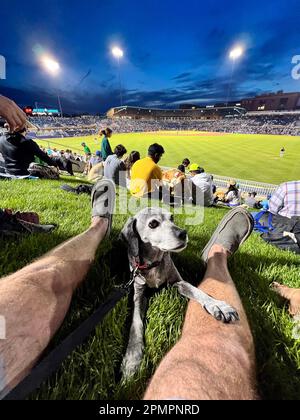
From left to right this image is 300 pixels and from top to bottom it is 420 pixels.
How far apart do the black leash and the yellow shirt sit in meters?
4.73

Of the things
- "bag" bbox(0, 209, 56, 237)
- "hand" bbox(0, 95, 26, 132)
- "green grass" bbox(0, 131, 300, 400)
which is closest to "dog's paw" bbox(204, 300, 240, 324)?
"green grass" bbox(0, 131, 300, 400)

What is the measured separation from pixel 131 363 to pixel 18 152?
6.34 m

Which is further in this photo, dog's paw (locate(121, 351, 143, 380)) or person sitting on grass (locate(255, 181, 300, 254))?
person sitting on grass (locate(255, 181, 300, 254))

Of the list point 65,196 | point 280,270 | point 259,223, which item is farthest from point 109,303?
point 259,223

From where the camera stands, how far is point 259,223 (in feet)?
17.8

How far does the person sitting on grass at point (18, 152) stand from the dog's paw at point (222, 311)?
18.6 ft

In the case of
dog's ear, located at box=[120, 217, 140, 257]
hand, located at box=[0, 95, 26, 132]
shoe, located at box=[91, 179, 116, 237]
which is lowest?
dog's ear, located at box=[120, 217, 140, 257]

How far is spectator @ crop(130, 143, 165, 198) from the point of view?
6066 mm

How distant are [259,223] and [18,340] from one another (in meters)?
5.65

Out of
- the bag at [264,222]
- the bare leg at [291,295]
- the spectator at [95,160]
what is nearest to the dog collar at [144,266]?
the bare leg at [291,295]

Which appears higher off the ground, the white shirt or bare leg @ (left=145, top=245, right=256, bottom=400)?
the white shirt

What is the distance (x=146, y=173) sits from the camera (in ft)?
19.9

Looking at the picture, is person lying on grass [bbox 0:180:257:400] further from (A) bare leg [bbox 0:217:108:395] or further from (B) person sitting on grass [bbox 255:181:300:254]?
(B) person sitting on grass [bbox 255:181:300:254]

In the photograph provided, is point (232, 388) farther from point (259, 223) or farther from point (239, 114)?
point (239, 114)
